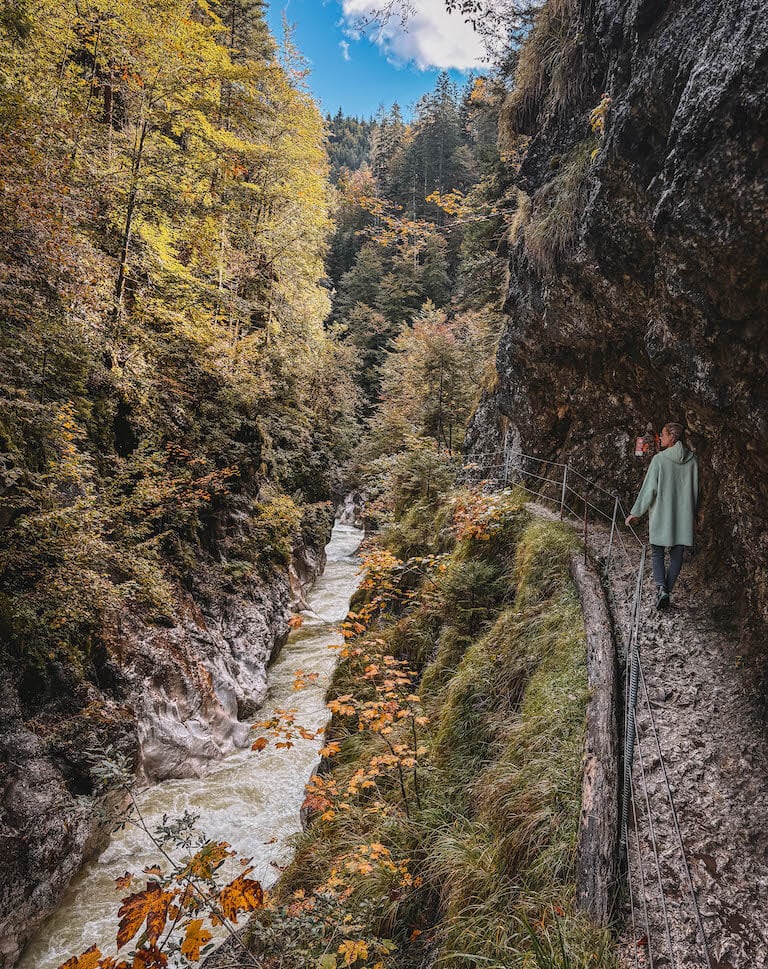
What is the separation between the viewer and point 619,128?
459cm

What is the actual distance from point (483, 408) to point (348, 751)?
872 centimetres

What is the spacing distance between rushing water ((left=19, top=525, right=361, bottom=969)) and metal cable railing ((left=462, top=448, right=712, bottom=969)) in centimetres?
331

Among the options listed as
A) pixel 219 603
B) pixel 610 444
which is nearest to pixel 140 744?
pixel 219 603

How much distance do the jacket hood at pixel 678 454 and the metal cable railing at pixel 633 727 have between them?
3.26 feet

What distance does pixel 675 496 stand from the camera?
4.62 metres

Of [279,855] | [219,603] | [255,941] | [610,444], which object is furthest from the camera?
[219,603]

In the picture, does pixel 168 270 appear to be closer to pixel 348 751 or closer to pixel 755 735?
pixel 348 751

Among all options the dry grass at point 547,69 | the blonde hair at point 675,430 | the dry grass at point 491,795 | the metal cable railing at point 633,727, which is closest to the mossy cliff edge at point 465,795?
the dry grass at point 491,795

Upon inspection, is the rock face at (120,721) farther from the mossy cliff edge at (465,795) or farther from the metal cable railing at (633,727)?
the metal cable railing at (633,727)

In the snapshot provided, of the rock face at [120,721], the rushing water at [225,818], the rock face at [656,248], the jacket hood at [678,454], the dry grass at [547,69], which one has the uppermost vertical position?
the dry grass at [547,69]

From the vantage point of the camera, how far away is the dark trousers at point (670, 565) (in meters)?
4.67

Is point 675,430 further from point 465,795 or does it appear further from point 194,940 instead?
point 194,940

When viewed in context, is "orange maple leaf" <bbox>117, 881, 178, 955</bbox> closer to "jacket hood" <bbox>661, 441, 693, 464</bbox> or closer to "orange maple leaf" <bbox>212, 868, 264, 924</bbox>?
Result: "orange maple leaf" <bbox>212, 868, 264, 924</bbox>

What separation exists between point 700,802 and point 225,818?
6.12 m
